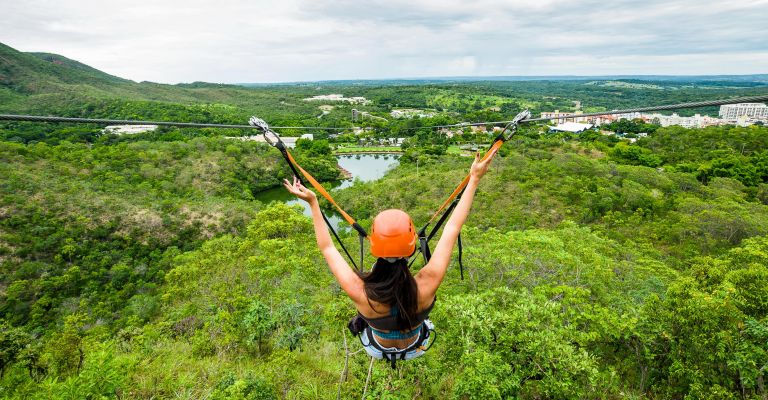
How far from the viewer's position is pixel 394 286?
1.81 meters

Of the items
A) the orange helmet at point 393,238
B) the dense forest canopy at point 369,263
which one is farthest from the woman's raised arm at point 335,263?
the dense forest canopy at point 369,263

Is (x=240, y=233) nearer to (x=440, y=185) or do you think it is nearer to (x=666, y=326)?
(x=440, y=185)

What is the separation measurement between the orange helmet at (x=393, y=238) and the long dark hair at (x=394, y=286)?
0.08m

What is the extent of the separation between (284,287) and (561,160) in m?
29.4

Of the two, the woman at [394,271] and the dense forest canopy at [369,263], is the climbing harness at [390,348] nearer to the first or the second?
the woman at [394,271]

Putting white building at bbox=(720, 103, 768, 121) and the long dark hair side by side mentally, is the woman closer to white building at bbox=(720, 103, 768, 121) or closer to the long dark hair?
the long dark hair

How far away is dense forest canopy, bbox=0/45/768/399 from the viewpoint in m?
4.67

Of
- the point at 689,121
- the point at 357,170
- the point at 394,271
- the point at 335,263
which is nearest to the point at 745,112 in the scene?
the point at 689,121

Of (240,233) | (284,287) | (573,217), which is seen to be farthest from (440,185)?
(284,287)

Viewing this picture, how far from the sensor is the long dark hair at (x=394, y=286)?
5.96 ft

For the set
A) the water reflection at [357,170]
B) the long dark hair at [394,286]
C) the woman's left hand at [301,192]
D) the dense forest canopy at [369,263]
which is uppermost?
the woman's left hand at [301,192]

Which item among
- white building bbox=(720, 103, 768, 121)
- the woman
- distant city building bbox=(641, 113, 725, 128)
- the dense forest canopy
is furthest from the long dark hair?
white building bbox=(720, 103, 768, 121)

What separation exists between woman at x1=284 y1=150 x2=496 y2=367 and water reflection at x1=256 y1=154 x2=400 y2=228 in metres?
34.4

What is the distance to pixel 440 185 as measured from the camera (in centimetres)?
3231
